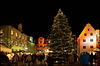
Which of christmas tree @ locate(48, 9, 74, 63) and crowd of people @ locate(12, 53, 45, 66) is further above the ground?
christmas tree @ locate(48, 9, 74, 63)

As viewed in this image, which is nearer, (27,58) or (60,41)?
(27,58)

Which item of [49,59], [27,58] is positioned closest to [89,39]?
[27,58]

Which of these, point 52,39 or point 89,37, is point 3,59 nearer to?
point 52,39

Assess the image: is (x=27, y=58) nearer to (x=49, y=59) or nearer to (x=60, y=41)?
(x=49, y=59)

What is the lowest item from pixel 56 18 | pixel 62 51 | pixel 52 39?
pixel 62 51

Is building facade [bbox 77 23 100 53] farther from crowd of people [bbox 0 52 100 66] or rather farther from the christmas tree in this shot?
crowd of people [bbox 0 52 100 66]

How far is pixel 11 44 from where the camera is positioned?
3988 cm

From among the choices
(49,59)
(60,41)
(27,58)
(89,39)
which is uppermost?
(89,39)

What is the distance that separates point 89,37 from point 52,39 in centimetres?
3446

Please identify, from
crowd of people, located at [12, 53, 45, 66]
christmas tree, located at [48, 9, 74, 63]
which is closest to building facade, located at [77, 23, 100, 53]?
christmas tree, located at [48, 9, 74, 63]

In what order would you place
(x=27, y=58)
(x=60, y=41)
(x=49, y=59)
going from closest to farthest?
(x=49, y=59) < (x=27, y=58) < (x=60, y=41)

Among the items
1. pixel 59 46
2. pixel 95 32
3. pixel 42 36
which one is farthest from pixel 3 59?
pixel 42 36

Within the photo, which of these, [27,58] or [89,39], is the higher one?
[89,39]

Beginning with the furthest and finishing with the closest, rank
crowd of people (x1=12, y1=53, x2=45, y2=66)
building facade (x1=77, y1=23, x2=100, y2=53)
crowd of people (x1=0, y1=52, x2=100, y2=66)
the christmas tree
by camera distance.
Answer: building facade (x1=77, y1=23, x2=100, y2=53)
the christmas tree
crowd of people (x1=12, y1=53, x2=45, y2=66)
crowd of people (x1=0, y1=52, x2=100, y2=66)
